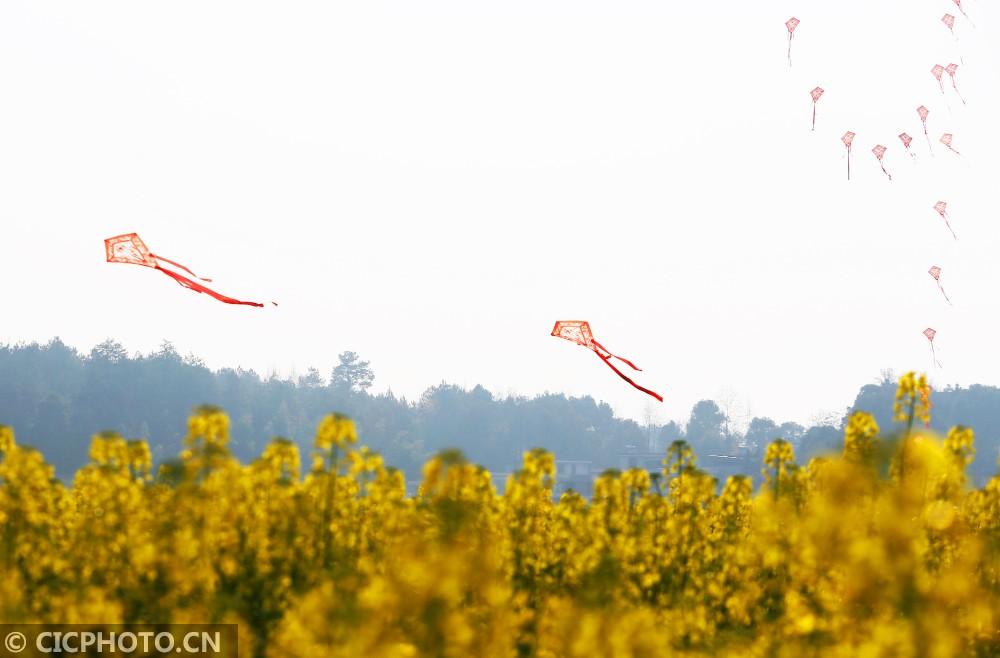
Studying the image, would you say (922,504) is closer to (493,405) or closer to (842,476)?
(842,476)

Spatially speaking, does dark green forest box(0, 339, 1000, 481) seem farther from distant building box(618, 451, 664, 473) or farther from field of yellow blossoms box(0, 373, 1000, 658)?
field of yellow blossoms box(0, 373, 1000, 658)

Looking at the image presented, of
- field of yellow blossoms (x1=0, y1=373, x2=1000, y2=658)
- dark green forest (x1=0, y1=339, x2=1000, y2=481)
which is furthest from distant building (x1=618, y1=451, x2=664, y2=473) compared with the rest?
field of yellow blossoms (x1=0, y1=373, x2=1000, y2=658)

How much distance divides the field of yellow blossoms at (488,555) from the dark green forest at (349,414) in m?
95.0

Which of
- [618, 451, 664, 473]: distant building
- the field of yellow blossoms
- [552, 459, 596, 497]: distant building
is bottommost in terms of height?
[552, 459, 596, 497]: distant building

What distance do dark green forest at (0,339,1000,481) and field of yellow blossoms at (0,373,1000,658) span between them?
95.0 metres

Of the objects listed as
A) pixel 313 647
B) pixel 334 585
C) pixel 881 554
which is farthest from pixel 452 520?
pixel 881 554

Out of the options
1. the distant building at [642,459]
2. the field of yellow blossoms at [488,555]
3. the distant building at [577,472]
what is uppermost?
the field of yellow blossoms at [488,555]

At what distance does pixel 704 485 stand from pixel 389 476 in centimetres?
344

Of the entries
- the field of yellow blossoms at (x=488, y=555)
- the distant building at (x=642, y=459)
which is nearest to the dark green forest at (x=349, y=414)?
the distant building at (x=642, y=459)

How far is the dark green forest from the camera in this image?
378 feet

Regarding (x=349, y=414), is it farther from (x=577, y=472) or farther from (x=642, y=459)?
(x=642, y=459)

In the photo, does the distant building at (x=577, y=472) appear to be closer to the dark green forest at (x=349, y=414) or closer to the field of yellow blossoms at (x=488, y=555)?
the dark green forest at (x=349, y=414)

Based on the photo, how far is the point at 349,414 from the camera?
11675 centimetres

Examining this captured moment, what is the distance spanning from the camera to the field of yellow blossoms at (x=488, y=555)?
7.39 meters
